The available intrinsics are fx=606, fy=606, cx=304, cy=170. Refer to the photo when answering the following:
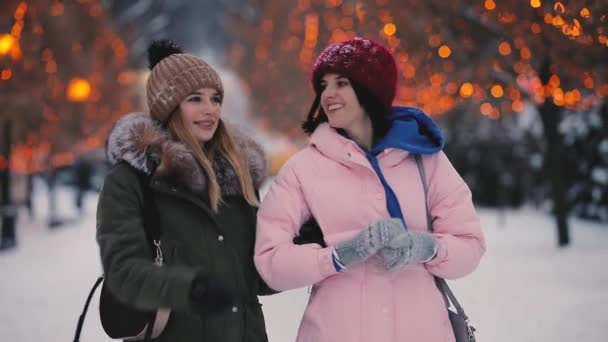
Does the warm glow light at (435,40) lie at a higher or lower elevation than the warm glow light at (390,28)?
lower

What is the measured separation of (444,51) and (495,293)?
4362mm

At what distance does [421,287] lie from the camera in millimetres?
2473

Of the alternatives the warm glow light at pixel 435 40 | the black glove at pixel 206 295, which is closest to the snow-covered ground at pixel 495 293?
the black glove at pixel 206 295

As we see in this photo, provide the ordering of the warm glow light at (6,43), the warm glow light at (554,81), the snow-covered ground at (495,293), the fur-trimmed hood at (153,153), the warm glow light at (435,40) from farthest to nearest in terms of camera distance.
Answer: the warm glow light at (6,43)
the warm glow light at (435,40)
the warm glow light at (554,81)
the snow-covered ground at (495,293)
the fur-trimmed hood at (153,153)

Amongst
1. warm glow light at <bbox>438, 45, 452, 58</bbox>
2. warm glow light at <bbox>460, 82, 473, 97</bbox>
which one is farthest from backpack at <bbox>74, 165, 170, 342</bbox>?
warm glow light at <bbox>460, 82, 473, 97</bbox>

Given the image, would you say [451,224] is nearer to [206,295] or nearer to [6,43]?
[206,295]

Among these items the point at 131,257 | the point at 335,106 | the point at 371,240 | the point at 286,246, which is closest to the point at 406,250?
the point at 371,240

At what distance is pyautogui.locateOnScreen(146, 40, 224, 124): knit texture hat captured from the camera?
105 inches

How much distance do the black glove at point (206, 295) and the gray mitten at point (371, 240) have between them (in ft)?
1.58

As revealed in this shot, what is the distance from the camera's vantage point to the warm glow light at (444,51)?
32.3 ft

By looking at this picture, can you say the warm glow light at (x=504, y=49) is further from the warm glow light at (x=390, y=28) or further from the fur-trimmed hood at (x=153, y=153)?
the fur-trimmed hood at (x=153, y=153)

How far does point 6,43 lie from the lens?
11055mm

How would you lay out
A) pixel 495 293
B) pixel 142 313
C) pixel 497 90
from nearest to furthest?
pixel 142 313, pixel 495 293, pixel 497 90

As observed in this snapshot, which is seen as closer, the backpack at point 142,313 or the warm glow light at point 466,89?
the backpack at point 142,313
